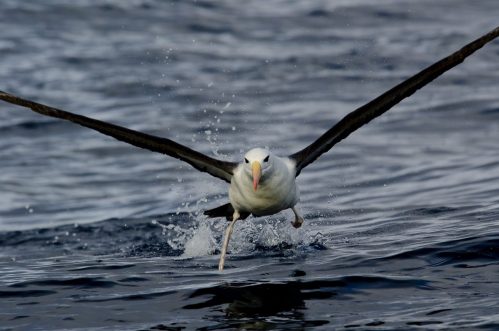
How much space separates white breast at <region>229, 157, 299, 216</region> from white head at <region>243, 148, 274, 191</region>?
4.7 inches

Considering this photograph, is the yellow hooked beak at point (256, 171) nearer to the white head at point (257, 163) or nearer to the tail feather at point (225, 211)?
the white head at point (257, 163)

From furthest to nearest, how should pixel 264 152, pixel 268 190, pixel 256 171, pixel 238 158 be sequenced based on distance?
pixel 238 158 < pixel 268 190 < pixel 264 152 < pixel 256 171

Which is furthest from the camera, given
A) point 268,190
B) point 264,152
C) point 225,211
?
point 225,211

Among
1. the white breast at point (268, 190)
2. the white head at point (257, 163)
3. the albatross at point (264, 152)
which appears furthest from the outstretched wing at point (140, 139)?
the white head at point (257, 163)

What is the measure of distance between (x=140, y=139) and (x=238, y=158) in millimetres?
7076

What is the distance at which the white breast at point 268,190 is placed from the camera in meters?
10.4

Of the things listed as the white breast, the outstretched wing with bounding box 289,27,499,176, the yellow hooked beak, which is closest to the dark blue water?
the white breast

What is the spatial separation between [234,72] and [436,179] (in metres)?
10.5

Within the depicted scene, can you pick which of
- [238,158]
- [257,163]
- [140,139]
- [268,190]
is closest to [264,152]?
[257,163]

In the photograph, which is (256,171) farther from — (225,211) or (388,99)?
(225,211)

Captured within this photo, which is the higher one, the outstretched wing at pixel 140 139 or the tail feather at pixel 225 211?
the outstretched wing at pixel 140 139

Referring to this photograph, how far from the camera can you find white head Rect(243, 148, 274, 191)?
392 inches

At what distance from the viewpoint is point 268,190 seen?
1047 centimetres

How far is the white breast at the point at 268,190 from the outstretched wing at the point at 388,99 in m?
0.30
